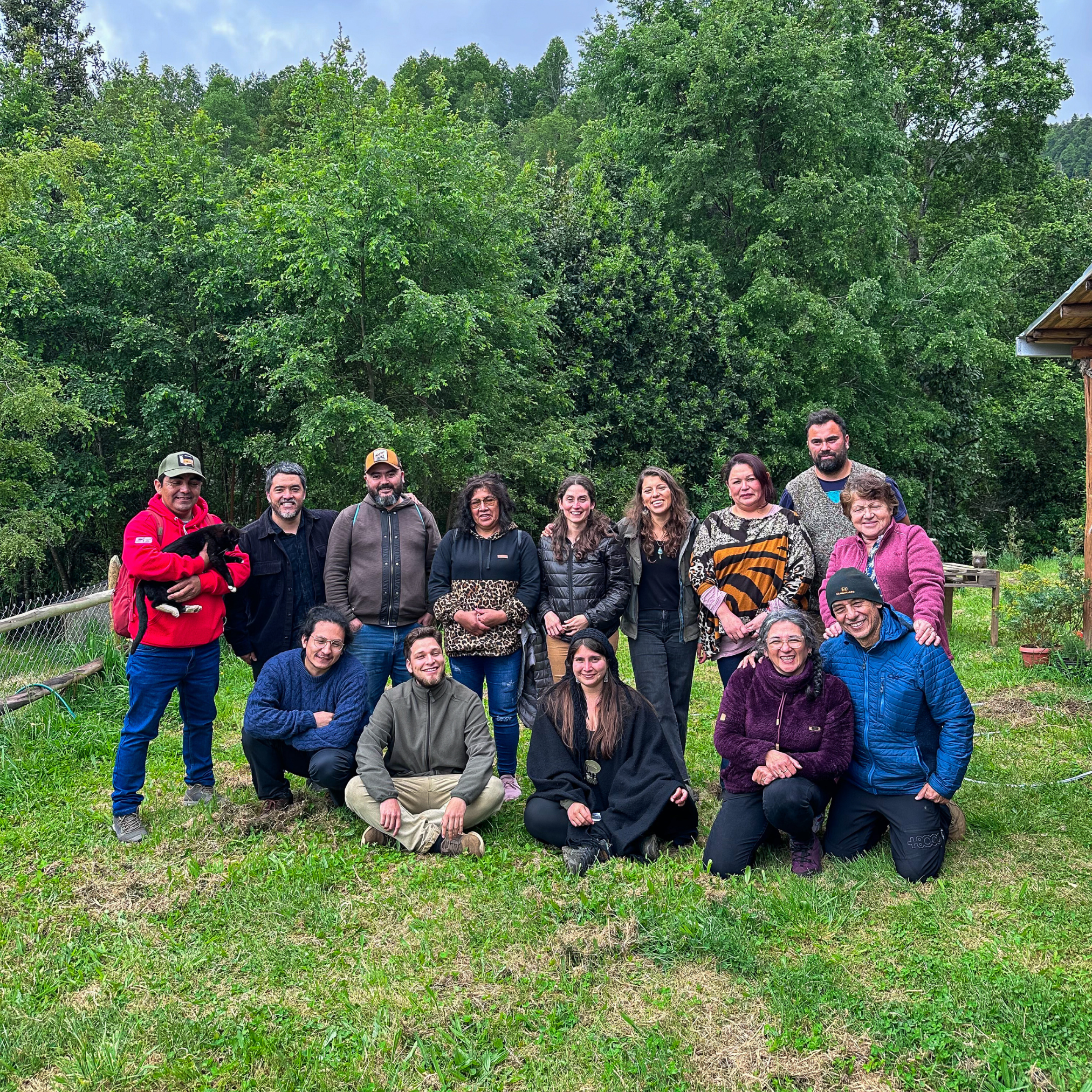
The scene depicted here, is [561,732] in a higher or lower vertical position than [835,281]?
lower

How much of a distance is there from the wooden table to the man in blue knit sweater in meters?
7.25

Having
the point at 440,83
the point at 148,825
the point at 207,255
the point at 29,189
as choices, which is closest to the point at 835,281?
the point at 440,83

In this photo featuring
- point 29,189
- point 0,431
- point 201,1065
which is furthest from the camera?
point 0,431

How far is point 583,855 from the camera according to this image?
4.14 m

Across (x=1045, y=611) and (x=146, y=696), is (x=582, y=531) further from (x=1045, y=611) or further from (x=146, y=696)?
(x=1045, y=611)

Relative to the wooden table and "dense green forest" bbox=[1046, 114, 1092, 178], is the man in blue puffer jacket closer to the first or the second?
the wooden table

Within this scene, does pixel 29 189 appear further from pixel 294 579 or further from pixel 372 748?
pixel 372 748

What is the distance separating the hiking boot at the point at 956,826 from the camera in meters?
4.30

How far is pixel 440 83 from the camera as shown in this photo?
12.3 m

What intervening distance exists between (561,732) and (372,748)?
967 mm

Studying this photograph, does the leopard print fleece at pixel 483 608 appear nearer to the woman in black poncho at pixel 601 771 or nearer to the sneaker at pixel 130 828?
the woman in black poncho at pixel 601 771

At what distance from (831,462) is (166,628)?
3586mm

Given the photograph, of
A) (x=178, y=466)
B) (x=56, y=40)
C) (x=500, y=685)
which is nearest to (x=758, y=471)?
(x=500, y=685)

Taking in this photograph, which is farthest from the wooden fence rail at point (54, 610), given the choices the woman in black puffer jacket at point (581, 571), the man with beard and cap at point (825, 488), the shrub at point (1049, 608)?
the shrub at point (1049, 608)
